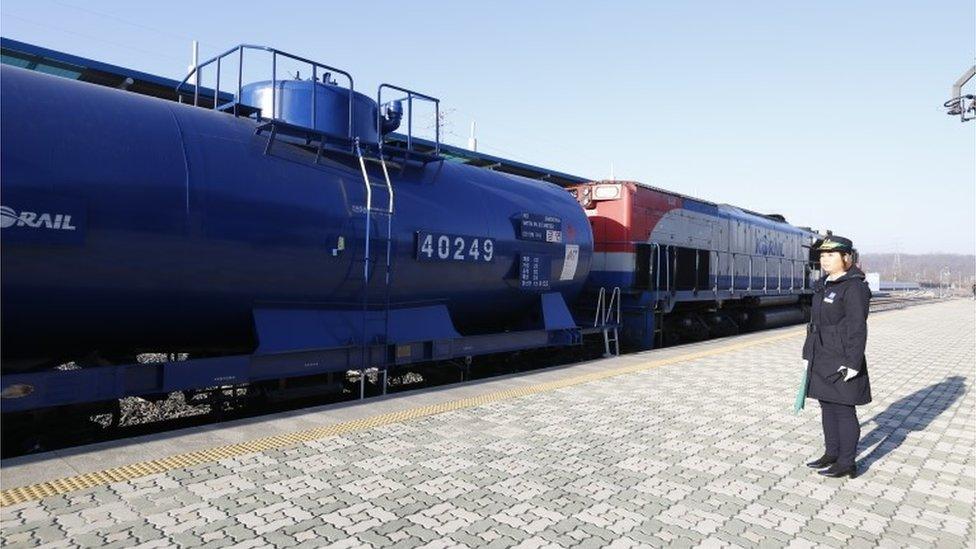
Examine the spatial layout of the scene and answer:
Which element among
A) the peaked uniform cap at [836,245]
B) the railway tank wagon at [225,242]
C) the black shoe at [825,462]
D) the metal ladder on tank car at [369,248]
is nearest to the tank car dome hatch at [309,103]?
the railway tank wagon at [225,242]

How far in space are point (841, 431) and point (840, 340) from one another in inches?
28.9

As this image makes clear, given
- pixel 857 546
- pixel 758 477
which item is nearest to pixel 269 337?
pixel 758 477

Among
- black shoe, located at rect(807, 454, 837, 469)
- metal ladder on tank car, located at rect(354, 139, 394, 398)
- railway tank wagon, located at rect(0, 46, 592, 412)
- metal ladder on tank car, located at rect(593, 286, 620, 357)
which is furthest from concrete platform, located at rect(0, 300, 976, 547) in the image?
metal ladder on tank car, located at rect(593, 286, 620, 357)

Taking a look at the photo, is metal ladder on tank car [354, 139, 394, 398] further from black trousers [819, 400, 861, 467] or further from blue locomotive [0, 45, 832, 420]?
black trousers [819, 400, 861, 467]

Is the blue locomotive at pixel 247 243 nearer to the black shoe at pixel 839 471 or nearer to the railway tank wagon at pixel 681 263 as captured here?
the railway tank wagon at pixel 681 263

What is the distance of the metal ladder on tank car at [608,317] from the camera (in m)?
11.1

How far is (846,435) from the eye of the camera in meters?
4.76

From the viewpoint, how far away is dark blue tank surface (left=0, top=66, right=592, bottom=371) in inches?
175

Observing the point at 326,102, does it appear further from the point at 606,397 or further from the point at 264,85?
the point at 606,397

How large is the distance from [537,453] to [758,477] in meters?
1.77

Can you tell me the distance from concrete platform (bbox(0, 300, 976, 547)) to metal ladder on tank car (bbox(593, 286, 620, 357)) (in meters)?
3.92

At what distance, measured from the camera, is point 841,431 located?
4.80 m

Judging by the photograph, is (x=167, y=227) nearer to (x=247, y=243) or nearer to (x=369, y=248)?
(x=247, y=243)

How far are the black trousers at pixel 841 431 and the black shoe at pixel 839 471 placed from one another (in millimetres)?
26
